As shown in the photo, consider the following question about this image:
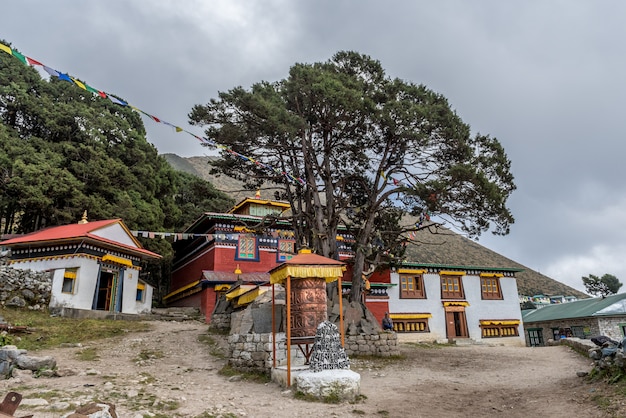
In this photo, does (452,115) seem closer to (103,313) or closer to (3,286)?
(103,313)

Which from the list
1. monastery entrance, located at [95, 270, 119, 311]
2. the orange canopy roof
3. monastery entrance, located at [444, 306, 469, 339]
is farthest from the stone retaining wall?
monastery entrance, located at [444, 306, 469, 339]

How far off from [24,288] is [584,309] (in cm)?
3301

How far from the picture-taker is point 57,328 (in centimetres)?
1559

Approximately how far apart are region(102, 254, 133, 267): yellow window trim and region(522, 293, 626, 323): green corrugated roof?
93.1ft

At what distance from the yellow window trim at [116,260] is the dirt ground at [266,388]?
24.8 ft

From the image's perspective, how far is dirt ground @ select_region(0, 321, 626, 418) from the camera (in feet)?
25.0

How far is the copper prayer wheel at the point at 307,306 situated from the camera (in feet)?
33.9

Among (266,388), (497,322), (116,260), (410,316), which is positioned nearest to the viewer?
(266,388)

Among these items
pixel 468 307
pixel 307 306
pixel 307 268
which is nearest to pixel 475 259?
pixel 468 307

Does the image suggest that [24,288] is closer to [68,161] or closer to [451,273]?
[68,161]

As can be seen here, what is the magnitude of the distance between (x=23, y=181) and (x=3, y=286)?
7134 millimetres

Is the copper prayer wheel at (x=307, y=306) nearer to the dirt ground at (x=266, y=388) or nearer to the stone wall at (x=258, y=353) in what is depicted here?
the stone wall at (x=258, y=353)

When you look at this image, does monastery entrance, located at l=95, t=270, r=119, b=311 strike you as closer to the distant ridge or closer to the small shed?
the small shed

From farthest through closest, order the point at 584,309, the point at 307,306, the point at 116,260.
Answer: the point at 584,309 < the point at 116,260 < the point at 307,306
